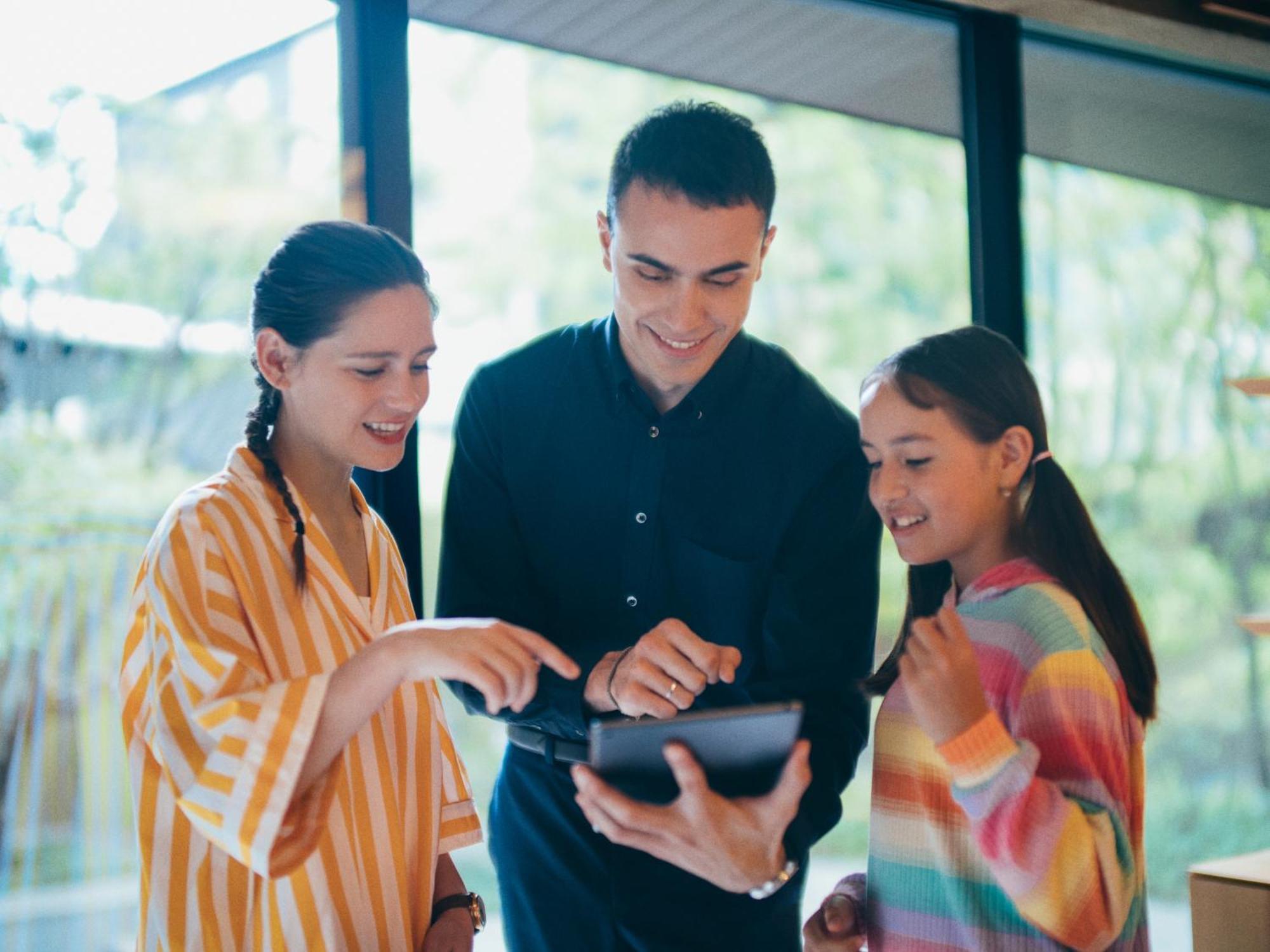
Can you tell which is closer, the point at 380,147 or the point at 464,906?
the point at 464,906

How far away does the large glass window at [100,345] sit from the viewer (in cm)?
175

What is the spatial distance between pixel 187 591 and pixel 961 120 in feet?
7.44

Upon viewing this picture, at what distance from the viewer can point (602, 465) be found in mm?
1757

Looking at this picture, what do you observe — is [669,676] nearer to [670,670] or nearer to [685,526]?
[670,670]

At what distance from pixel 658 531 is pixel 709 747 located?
529mm

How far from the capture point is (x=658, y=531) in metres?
1.72

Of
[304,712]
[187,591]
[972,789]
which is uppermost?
[187,591]

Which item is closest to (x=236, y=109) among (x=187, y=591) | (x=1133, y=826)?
(x=187, y=591)

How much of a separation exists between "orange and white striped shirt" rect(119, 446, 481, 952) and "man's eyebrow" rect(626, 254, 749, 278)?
1.77ft

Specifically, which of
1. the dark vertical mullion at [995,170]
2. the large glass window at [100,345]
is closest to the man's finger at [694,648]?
the large glass window at [100,345]

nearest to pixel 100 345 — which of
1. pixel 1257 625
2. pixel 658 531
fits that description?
pixel 658 531

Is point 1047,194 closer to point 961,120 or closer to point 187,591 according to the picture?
point 961,120

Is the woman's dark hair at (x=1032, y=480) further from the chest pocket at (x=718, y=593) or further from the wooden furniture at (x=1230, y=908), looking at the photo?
the wooden furniture at (x=1230, y=908)

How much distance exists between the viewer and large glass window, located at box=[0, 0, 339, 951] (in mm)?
1751
